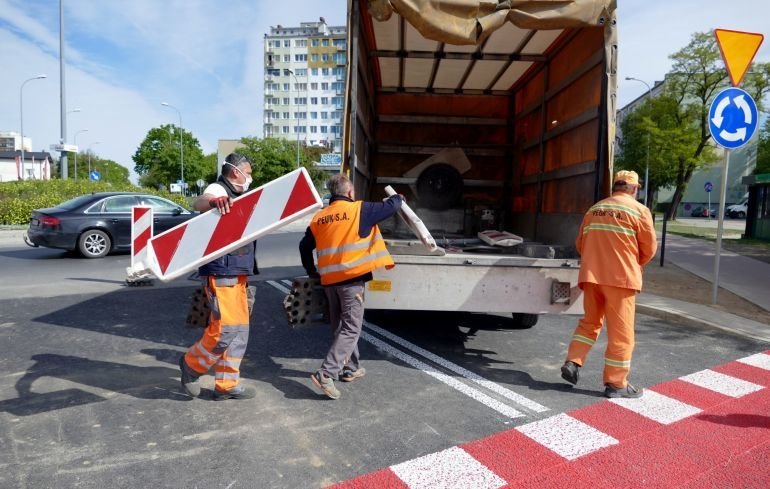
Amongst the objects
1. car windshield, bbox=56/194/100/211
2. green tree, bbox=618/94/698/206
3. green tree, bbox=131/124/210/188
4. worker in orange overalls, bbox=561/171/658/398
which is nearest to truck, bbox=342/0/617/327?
worker in orange overalls, bbox=561/171/658/398

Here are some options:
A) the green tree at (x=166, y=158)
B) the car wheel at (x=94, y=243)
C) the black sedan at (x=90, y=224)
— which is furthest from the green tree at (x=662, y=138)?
the green tree at (x=166, y=158)

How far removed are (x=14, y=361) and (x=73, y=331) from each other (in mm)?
925

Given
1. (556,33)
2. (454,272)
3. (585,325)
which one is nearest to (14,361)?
(454,272)

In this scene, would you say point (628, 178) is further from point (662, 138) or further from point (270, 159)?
point (270, 159)

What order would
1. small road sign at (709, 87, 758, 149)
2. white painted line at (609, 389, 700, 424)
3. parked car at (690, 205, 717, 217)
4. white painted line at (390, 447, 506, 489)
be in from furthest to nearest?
parked car at (690, 205, 717, 217)
small road sign at (709, 87, 758, 149)
white painted line at (609, 389, 700, 424)
white painted line at (390, 447, 506, 489)

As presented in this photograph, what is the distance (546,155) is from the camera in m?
6.29

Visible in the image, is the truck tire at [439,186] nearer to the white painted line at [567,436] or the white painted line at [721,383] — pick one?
the white painted line at [721,383]

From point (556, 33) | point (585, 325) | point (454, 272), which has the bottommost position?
point (585, 325)

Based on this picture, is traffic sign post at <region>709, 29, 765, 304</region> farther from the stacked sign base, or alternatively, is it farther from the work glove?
the work glove

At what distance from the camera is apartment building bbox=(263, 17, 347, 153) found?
87500 millimetres

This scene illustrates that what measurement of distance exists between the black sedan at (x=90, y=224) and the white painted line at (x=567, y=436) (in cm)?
952

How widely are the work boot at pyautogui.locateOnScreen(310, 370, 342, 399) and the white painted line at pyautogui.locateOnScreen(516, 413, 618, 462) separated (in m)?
1.23

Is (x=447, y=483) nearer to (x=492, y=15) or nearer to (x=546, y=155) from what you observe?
(x=492, y=15)

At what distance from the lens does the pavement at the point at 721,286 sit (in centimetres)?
583
